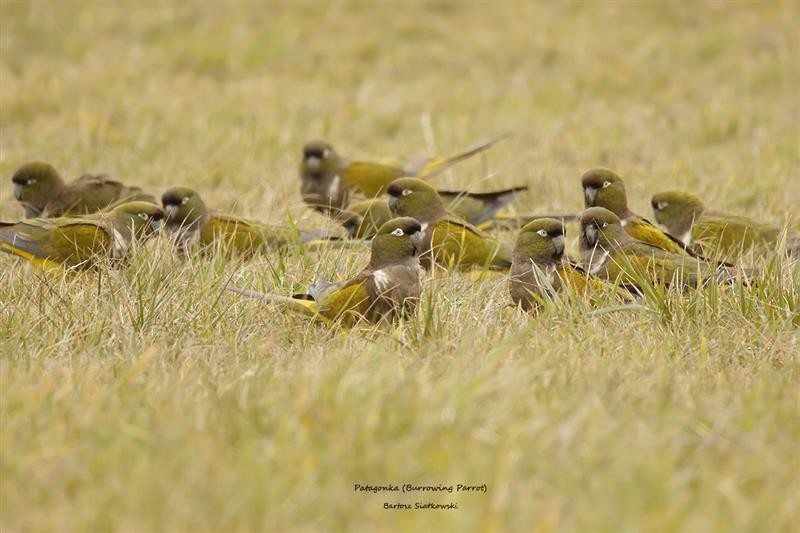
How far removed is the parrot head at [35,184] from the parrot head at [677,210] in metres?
3.30

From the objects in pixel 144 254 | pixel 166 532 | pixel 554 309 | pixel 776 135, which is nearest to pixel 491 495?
pixel 166 532

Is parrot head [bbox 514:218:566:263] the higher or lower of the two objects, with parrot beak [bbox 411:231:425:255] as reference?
lower

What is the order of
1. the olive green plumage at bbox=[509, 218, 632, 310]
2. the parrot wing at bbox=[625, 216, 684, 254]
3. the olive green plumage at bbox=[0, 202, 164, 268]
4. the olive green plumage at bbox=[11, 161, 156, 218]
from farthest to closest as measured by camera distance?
1. the olive green plumage at bbox=[11, 161, 156, 218]
2. the parrot wing at bbox=[625, 216, 684, 254]
3. the olive green plumage at bbox=[0, 202, 164, 268]
4. the olive green plumage at bbox=[509, 218, 632, 310]

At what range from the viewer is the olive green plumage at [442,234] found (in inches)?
220

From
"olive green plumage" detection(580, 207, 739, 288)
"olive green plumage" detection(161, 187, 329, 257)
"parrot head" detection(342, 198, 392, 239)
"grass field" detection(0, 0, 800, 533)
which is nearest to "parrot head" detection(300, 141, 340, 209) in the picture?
"grass field" detection(0, 0, 800, 533)

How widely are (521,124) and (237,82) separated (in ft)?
9.42

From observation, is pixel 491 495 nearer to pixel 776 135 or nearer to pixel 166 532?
pixel 166 532

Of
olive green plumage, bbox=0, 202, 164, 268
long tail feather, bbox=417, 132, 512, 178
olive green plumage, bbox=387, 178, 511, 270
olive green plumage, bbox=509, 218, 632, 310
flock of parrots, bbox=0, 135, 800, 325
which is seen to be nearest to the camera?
flock of parrots, bbox=0, 135, 800, 325

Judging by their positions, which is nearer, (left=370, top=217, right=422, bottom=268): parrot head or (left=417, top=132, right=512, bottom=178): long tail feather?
(left=370, top=217, right=422, bottom=268): parrot head

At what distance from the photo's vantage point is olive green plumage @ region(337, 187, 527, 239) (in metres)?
6.20

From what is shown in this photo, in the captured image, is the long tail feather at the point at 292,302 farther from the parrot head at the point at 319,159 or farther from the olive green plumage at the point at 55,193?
the parrot head at the point at 319,159

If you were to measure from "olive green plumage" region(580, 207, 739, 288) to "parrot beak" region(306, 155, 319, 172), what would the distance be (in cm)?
257

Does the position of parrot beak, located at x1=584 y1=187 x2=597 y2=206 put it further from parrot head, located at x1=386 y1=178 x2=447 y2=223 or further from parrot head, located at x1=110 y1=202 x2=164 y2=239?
parrot head, located at x1=110 y1=202 x2=164 y2=239

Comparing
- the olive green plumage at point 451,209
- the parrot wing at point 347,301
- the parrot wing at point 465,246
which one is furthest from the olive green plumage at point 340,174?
the parrot wing at point 347,301
